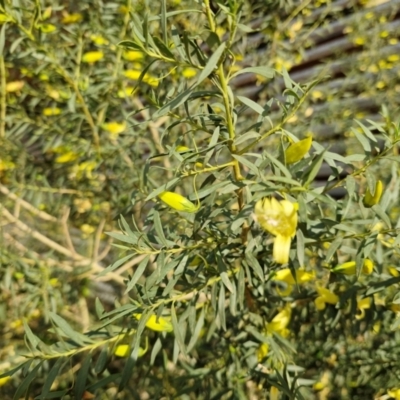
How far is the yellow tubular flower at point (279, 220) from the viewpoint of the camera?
55 centimetres

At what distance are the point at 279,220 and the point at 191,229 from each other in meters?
0.17

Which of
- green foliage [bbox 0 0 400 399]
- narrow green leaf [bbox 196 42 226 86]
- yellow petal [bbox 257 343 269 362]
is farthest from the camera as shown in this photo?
yellow petal [bbox 257 343 269 362]

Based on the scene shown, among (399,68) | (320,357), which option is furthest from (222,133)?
(399,68)

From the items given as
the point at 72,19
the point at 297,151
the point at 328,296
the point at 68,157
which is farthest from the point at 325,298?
the point at 72,19

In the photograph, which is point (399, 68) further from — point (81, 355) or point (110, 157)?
point (81, 355)

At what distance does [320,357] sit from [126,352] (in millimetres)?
578

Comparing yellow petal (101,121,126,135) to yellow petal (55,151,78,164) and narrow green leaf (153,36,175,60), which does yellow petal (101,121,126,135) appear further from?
narrow green leaf (153,36,175,60)

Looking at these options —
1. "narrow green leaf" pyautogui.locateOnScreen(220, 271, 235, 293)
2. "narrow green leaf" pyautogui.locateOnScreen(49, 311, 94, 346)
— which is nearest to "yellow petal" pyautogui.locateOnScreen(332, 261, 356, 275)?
"narrow green leaf" pyautogui.locateOnScreen(220, 271, 235, 293)

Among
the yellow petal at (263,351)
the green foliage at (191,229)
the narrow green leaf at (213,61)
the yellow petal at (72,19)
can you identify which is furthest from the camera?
the yellow petal at (72,19)

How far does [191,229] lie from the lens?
690 millimetres

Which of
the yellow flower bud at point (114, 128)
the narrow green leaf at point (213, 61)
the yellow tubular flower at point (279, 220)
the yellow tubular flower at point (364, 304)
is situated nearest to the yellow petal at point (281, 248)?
the yellow tubular flower at point (279, 220)

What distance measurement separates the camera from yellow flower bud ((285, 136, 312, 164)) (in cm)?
55

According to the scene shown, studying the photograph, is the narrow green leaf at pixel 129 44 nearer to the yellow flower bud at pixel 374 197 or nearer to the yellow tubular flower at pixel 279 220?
the yellow tubular flower at pixel 279 220

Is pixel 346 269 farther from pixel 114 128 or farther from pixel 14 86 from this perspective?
pixel 14 86
